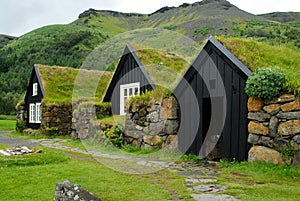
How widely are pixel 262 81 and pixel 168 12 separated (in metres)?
133

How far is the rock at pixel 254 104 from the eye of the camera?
28.1ft

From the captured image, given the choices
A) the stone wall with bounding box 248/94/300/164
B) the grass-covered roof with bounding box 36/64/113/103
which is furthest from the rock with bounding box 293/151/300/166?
the grass-covered roof with bounding box 36/64/113/103

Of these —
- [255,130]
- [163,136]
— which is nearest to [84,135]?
[163,136]

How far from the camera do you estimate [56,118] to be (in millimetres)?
22156

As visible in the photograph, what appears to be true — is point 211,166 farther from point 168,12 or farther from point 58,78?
point 168,12

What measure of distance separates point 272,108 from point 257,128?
2.23 feet

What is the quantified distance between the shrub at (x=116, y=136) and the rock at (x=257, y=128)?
6.21m

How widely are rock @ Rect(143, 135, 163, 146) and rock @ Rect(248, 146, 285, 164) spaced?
3.78 meters

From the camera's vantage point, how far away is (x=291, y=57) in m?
11.4

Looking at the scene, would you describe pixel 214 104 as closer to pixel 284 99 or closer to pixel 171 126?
pixel 171 126

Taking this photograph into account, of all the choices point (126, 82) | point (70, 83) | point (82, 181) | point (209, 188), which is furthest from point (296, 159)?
point (70, 83)

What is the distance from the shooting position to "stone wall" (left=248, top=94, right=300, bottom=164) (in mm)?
7797

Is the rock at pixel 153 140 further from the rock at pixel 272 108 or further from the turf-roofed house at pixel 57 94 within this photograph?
the turf-roofed house at pixel 57 94

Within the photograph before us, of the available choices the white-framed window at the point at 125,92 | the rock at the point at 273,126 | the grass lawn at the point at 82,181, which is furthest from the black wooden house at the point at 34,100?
the rock at the point at 273,126
